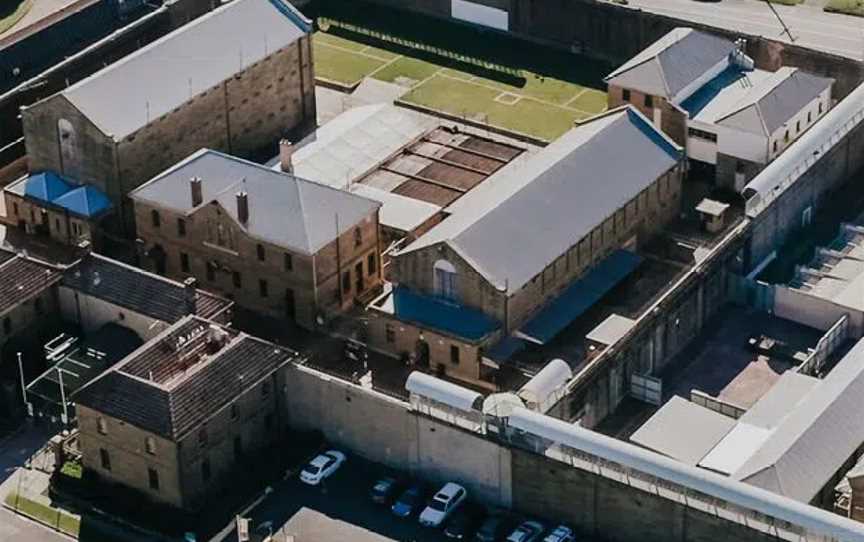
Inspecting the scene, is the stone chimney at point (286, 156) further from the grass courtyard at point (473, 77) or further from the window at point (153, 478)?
the window at point (153, 478)

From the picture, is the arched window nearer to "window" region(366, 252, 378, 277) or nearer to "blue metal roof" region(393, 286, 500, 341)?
"blue metal roof" region(393, 286, 500, 341)

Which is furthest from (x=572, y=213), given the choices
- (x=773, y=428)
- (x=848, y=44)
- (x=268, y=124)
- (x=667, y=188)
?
(x=848, y=44)

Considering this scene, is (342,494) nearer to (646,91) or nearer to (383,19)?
(646,91)

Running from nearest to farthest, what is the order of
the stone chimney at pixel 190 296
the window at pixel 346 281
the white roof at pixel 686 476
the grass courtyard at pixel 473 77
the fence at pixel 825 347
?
the white roof at pixel 686 476, the stone chimney at pixel 190 296, the fence at pixel 825 347, the window at pixel 346 281, the grass courtyard at pixel 473 77

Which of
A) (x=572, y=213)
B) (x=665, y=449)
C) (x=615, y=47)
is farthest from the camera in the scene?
(x=615, y=47)

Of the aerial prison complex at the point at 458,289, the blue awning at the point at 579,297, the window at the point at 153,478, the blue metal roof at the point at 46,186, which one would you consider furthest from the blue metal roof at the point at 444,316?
the blue metal roof at the point at 46,186

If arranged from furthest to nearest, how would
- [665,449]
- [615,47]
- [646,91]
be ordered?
[615,47]
[646,91]
[665,449]

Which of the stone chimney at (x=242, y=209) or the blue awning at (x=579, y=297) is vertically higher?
the stone chimney at (x=242, y=209)

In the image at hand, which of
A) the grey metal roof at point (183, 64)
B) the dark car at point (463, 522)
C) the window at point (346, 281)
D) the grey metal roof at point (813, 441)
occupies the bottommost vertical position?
the dark car at point (463, 522)
